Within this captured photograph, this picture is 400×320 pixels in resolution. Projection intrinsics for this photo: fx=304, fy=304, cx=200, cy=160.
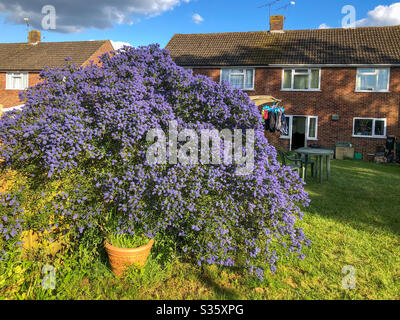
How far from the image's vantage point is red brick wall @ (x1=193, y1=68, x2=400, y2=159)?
656 inches

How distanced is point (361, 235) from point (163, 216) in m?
3.69

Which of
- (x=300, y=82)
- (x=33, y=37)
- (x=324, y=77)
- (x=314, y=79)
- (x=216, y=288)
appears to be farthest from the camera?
(x=33, y=37)

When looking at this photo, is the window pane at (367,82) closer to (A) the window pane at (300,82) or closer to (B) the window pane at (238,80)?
(A) the window pane at (300,82)

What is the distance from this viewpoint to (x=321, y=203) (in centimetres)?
716

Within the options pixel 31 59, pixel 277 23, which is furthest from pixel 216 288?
pixel 31 59

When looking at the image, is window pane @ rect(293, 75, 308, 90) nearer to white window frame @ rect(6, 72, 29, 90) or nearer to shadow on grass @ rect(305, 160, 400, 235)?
shadow on grass @ rect(305, 160, 400, 235)

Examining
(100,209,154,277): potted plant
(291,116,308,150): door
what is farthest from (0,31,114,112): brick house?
(100,209,154,277): potted plant

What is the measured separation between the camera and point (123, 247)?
361cm
